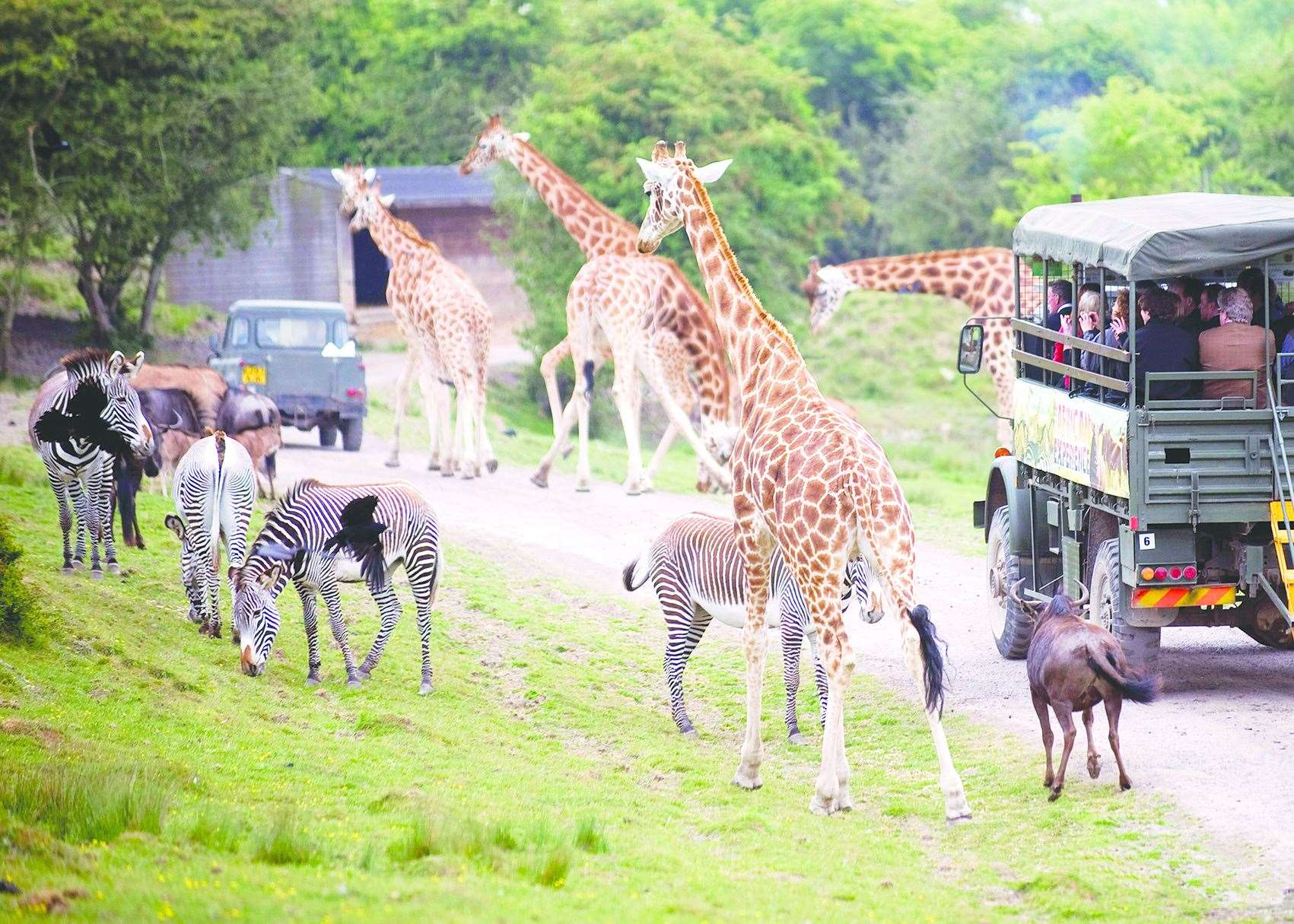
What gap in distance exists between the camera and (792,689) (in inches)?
476

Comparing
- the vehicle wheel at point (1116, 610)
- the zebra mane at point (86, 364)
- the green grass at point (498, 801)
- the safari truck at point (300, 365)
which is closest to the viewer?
the green grass at point (498, 801)

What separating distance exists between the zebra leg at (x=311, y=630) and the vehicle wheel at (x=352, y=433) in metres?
12.0

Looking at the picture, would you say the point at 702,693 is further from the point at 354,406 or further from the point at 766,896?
the point at 354,406

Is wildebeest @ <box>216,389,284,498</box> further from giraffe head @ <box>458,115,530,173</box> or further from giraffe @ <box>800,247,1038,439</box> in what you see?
giraffe @ <box>800,247,1038,439</box>

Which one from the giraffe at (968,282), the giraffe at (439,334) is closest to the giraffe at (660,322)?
the giraffe at (439,334)

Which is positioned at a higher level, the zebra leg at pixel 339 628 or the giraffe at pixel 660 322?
the giraffe at pixel 660 322

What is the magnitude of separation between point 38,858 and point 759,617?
4927mm

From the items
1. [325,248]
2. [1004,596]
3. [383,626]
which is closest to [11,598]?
[383,626]

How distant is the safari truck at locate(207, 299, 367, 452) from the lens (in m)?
24.5

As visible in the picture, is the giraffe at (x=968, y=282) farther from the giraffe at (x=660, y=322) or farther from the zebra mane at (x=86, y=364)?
the zebra mane at (x=86, y=364)

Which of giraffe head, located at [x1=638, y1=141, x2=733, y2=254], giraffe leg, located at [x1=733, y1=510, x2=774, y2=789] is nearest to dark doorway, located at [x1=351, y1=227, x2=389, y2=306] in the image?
giraffe head, located at [x1=638, y1=141, x2=733, y2=254]

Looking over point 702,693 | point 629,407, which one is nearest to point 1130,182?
point 629,407

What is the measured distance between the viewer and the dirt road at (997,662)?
31.2 ft

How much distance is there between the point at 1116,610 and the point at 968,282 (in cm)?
1175
